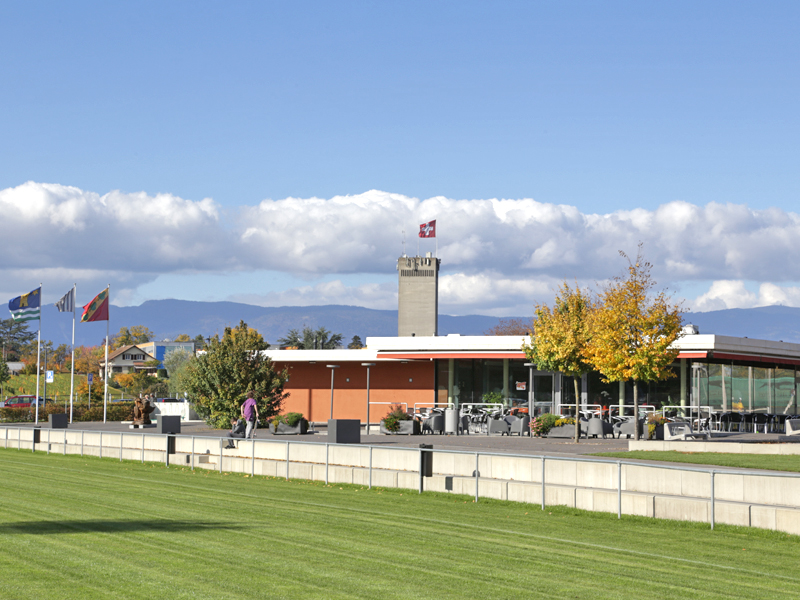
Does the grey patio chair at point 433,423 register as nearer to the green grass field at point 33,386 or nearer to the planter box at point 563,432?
the planter box at point 563,432

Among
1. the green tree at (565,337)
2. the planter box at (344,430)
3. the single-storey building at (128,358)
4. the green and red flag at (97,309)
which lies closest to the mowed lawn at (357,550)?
the planter box at (344,430)

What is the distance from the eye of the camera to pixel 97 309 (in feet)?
153

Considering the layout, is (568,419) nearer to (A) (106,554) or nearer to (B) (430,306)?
(A) (106,554)

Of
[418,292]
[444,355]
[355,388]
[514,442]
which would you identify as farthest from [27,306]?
[418,292]

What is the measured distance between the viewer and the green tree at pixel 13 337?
178875 millimetres

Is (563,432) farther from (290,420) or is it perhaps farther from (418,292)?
(418,292)

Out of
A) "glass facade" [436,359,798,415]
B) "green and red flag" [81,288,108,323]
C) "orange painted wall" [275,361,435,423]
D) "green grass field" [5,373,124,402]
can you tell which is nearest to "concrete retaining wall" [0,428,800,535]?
"glass facade" [436,359,798,415]

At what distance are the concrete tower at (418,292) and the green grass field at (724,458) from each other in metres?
91.2

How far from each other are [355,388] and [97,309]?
13524 mm

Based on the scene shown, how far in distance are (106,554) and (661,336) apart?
21.6 metres

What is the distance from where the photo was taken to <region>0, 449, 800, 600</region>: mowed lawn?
358 inches

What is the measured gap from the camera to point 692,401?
38.3 m

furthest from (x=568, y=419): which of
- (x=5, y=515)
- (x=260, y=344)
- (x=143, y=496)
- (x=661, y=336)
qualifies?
(x=5, y=515)

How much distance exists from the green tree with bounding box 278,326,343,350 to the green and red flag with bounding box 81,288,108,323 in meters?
76.6
